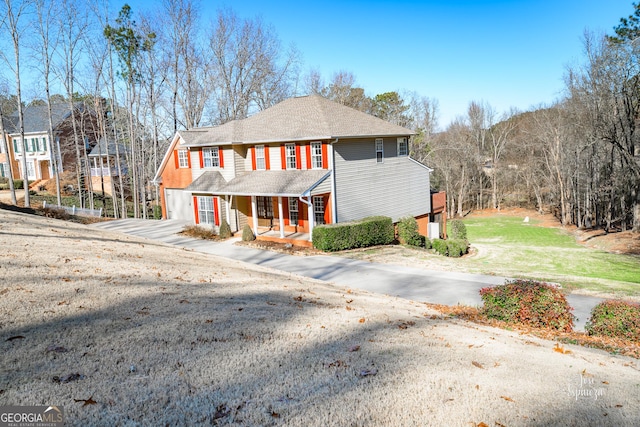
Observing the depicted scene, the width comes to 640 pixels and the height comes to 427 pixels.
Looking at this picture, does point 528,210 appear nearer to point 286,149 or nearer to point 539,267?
point 539,267

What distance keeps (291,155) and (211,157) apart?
6250 millimetres

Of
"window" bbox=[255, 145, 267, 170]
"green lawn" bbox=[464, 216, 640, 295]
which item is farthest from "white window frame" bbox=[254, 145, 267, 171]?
"green lawn" bbox=[464, 216, 640, 295]

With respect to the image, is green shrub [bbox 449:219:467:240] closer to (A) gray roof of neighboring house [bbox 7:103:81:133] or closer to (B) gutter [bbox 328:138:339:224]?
(B) gutter [bbox 328:138:339:224]

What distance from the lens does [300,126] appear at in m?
23.3

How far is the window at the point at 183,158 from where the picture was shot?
28.2 m

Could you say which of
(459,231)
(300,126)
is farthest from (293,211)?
(459,231)

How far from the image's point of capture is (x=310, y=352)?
587cm

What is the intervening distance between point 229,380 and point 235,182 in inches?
803

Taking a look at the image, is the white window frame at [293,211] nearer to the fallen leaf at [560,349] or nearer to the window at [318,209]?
the window at [318,209]

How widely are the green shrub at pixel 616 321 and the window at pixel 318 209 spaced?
14823 mm

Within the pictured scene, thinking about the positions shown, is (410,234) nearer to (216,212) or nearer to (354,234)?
(354,234)

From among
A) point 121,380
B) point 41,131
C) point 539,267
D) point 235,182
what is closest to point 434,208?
point 539,267

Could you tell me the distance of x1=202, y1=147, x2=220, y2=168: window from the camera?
26222 mm

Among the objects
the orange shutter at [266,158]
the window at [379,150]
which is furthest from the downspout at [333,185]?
the orange shutter at [266,158]
